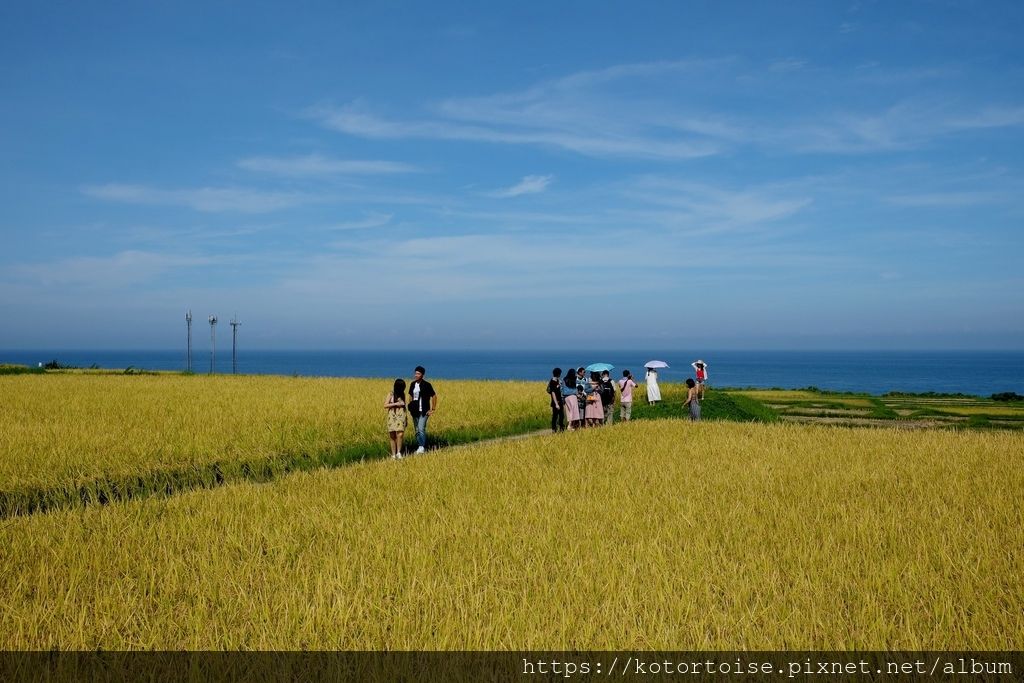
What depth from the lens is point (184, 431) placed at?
49.3ft

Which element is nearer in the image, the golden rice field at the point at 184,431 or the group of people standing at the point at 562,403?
the golden rice field at the point at 184,431

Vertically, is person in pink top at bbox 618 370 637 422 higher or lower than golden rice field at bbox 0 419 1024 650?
higher

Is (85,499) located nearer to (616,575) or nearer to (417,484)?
(417,484)

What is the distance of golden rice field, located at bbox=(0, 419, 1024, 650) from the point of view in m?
4.78

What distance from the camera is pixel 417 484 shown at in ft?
33.6

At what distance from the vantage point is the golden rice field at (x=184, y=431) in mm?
11312

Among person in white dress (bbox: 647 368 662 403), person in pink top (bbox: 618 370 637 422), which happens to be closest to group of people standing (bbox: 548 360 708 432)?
person in pink top (bbox: 618 370 637 422)

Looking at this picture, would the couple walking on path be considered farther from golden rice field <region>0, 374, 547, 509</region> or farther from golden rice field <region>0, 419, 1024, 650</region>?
golden rice field <region>0, 419, 1024, 650</region>

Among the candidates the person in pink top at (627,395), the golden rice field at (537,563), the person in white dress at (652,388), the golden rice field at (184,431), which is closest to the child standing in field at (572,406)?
the person in pink top at (627,395)

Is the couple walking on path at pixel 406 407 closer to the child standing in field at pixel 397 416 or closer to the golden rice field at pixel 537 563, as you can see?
the child standing in field at pixel 397 416

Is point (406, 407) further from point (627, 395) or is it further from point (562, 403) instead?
point (627, 395)

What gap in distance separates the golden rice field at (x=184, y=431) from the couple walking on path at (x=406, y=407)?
59.8 inches

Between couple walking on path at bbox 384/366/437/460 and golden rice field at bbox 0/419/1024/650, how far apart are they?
309 cm

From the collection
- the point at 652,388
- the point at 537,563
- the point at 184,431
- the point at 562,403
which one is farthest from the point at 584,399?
the point at 537,563
